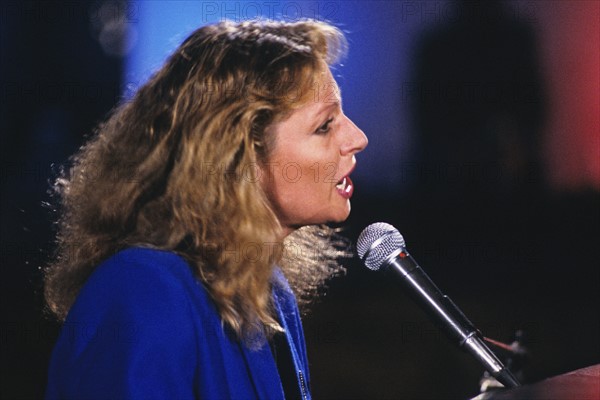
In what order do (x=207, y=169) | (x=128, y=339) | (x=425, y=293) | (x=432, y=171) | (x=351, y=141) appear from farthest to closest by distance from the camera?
(x=432, y=171) < (x=351, y=141) < (x=207, y=169) < (x=425, y=293) < (x=128, y=339)

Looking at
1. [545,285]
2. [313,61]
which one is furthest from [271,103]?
[545,285]

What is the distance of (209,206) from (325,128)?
29 centimetres

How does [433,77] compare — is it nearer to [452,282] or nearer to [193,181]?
[452,282]

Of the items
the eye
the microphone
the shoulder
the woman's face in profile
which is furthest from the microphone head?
the shoulder

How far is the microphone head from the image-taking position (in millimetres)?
1267

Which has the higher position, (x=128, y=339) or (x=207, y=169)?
(x=207, y=169)

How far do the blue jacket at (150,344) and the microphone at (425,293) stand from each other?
268 millimetres

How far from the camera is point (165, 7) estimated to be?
2418 millimetres

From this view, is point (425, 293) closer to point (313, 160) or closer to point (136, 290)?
point (313, 160)

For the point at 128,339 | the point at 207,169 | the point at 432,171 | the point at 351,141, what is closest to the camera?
the point at 128,339

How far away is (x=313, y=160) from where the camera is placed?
1.38 meters

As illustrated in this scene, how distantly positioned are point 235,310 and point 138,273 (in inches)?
7.6

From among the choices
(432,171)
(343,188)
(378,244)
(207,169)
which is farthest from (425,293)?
(432,171)

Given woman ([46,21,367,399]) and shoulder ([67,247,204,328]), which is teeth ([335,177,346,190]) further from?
shoulder ([67,247,204,328])
